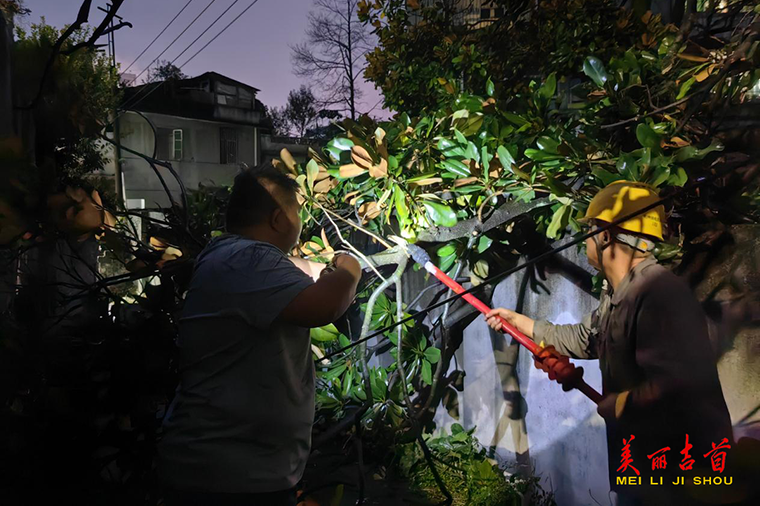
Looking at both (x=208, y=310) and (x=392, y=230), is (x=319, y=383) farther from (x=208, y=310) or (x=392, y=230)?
(x=208, y=310)

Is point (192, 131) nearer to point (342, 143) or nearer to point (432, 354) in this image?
point (342, 143)

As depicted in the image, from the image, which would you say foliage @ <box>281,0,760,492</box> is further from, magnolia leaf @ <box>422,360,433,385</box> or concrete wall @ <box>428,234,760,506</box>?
concrete wall @ <box>428,234,760,506</box>

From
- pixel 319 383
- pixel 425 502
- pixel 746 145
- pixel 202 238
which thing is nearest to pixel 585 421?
pixel 425 502

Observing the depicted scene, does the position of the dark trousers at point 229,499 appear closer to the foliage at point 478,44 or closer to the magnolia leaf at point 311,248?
the magnolia leaf at point 311,248

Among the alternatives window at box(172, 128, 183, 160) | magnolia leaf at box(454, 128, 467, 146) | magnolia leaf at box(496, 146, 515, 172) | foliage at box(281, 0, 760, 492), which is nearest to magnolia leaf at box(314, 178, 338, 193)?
foliage at box(281, 0, 760, 492)

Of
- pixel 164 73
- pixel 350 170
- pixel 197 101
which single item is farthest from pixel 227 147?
pixel 350 170

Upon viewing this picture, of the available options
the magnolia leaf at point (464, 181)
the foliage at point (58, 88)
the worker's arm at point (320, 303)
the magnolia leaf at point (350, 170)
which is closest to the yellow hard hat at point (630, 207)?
the magnolia leaf at point (464, 181)

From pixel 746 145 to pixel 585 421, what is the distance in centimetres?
86

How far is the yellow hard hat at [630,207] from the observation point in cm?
120

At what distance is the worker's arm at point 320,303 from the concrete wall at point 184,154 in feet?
5.17

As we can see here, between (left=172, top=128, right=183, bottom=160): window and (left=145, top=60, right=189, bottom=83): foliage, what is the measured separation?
1.02 meters

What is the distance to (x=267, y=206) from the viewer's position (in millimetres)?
1148

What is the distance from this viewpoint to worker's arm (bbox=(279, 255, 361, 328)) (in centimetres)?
99

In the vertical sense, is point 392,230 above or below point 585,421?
above
